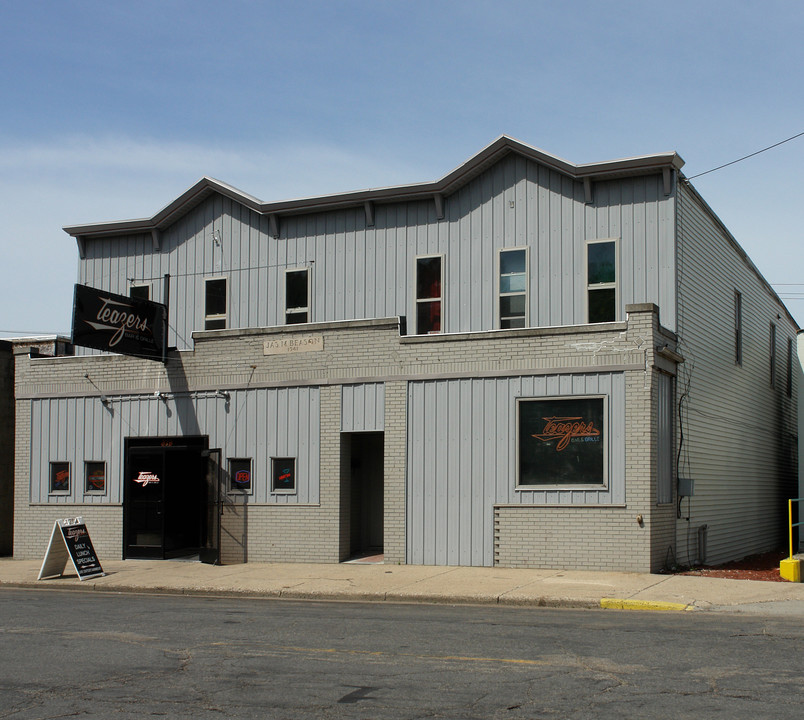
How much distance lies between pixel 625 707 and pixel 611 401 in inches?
405

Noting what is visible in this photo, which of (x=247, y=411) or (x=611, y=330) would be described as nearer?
(x=611, y=330)

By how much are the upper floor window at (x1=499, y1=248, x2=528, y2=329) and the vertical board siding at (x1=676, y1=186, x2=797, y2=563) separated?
3177 millimetres

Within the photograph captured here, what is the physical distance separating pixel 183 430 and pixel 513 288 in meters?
7.79

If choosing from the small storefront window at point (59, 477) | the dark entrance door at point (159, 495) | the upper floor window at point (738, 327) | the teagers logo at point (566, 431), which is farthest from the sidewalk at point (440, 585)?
the upper floor window at point (738, 327)

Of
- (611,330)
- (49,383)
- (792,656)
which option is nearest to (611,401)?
Result: (611,330)

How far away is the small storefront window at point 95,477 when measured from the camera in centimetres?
2144

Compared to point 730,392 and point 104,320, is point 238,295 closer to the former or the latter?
point 104,320

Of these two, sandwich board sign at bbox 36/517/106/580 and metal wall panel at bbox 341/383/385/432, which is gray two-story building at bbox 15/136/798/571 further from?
sandwich board sign at bbox 36/517/106/580

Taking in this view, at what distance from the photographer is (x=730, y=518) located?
2195 cm

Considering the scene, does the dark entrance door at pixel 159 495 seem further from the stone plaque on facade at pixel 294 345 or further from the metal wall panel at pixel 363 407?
the metal wall panel at pixel 363 407

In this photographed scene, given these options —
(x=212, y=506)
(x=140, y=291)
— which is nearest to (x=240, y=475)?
(x=212, y=506)

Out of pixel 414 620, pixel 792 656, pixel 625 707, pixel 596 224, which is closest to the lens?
pixel 625 707

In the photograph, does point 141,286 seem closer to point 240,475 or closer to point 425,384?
point 240,475

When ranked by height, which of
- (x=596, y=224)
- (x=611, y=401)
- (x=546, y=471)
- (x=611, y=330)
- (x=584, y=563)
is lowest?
(x=584, y=563)
